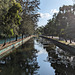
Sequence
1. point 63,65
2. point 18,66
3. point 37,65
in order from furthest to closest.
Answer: point 63,65, point 37,65, point 18,66

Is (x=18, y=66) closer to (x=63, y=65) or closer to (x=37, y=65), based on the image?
(x=37, y=65)

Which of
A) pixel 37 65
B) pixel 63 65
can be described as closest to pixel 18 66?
pixel 37 65

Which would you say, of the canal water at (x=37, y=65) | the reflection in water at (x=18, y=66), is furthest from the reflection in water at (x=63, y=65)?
the reflection in water at (x=18, y=66)

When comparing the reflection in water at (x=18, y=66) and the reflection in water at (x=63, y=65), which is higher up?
the reflection in water at (x=18, y=66)

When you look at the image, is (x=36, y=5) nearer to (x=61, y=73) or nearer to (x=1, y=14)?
(x=1, y=14)

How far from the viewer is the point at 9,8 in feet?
61.8

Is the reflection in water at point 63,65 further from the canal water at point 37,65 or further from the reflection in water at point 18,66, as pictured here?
the reflection in water at point 18,66

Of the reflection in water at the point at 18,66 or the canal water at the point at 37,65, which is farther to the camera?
the canal water at the point at 37,65

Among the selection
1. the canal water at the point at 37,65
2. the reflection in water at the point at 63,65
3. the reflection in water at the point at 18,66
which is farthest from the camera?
the reflection in water at the point at 63,65

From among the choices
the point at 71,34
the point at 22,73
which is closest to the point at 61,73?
the point at 22,73

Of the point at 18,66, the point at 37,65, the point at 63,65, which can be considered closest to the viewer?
the point at 18,66

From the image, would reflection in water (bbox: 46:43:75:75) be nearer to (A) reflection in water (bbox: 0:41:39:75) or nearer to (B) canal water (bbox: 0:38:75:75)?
(B) canal water (bbox: 0:38:75:75)

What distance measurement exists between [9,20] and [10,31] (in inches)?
91.9

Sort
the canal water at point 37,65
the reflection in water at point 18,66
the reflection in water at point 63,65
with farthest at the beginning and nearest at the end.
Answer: the reflection in water at point 63,65
the canal water at point 37,65
the reflection in water at point 18,66
